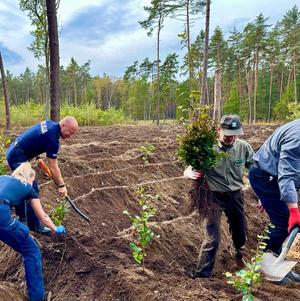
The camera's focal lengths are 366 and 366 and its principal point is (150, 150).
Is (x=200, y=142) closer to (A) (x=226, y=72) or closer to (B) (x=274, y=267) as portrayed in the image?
(B) (x=274, y=267)

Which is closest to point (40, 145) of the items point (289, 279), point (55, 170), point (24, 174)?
point (55, 170)

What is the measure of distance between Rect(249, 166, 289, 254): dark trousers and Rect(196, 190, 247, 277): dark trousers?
1.19 feet

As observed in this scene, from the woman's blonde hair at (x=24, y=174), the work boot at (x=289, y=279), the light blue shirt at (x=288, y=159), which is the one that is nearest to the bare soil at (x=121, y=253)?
the work boot at (x=289, y=279)

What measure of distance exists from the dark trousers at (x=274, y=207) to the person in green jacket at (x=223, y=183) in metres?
0.30

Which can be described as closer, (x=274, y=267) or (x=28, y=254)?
(x=28, y=254)

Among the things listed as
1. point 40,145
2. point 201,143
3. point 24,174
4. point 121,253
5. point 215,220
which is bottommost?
point 121,253

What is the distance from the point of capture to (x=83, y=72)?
68000 millimetres

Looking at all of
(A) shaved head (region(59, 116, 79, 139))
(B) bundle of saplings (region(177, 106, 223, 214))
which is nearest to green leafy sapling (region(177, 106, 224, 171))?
(B) bundle of saplings (region(177, 106, 223, 214))

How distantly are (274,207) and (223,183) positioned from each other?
1.98 feet

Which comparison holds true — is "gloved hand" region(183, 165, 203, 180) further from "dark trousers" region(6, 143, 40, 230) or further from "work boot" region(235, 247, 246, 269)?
"dark trousers" region(6, 143, 40, 230)

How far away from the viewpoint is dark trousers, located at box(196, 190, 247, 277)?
4.10 m

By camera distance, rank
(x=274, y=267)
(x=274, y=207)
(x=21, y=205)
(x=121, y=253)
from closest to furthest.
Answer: (x=274, y=267)
(x=274, y=207)
(x=121, y=253)
(x=21, y=205)

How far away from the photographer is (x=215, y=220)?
13.5 ft

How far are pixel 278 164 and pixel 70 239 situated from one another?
8.56 ft
